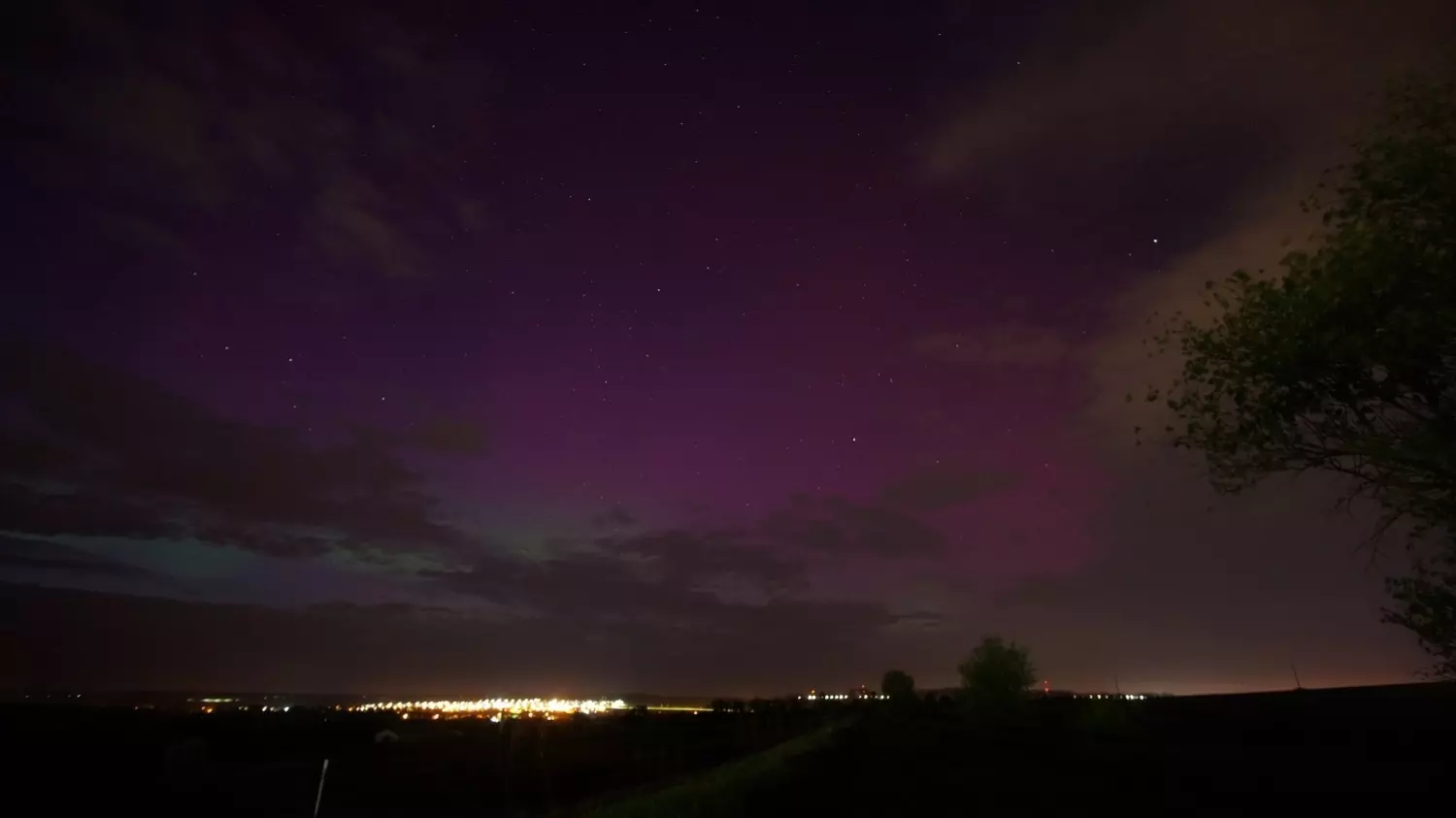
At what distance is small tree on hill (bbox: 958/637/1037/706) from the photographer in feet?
254

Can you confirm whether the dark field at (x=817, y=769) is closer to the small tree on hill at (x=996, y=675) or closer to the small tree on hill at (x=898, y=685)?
the small tree on hill at (x=996, y=675)

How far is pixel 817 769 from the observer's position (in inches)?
1266

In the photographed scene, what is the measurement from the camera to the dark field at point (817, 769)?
2338 centimetres

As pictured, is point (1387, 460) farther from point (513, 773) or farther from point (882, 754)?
point (513, 773)

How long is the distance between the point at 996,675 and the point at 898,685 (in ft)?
237

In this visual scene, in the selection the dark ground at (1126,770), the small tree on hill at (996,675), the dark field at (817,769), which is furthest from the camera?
the small tree on hill at (996,675)

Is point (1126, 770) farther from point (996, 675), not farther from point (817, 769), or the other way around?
point (996, 675)

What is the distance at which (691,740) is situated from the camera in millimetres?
77438

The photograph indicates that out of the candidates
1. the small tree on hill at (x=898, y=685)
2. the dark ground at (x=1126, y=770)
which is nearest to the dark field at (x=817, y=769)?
the dark ground at (x=1126, y=770)

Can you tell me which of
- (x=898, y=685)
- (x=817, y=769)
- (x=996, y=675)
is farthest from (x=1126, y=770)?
(x=898, y=685)

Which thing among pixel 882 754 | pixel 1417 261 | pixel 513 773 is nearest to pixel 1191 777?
pixel 882 754

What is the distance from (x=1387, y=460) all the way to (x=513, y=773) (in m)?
51.1

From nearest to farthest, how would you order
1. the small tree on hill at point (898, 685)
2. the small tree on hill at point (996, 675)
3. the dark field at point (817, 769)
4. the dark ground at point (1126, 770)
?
1. the dark ground at point (1126, 770)
2. the dark field at point (817, 769)
3. the small tree on hill at point (996, 675)
4. the small tree on hill at point (898, 685)

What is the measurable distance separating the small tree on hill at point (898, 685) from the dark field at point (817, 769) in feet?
208
